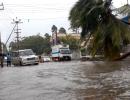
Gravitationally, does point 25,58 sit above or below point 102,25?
below

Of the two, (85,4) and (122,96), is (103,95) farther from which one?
(85,4)

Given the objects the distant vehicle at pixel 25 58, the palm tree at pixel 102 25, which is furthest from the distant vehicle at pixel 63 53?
the palm tree at pixel 102 25

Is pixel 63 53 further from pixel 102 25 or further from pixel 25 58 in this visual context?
pixel 102 25

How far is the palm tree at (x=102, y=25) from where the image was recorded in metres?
4.39

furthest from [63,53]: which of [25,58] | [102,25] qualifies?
[102,25]

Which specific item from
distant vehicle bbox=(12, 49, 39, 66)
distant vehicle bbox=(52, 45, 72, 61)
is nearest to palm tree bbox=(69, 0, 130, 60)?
distant vehicle bbox=(12, 49, 39, 66)

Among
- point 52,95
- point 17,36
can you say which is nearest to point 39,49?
point 17,36

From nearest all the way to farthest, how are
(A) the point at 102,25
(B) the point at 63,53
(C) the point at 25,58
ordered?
(A) the point at 102,25
(C) the point at 25,58
(B) the point at 63,53

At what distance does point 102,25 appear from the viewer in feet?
14.8

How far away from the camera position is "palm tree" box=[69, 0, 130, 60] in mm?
4387

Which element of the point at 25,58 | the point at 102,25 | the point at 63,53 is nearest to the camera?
the point at 102,25

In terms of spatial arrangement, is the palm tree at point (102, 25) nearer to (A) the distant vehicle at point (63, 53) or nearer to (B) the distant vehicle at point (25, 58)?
(B) the distant vehicle at point (25, 58)

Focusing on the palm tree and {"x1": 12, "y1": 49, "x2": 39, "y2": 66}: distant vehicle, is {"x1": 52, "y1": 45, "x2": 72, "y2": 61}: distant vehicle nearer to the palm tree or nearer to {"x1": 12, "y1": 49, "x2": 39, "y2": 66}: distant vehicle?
{"x1": 12, "y1": 49, "x2": 39, "y2": 66}: distant vehicle

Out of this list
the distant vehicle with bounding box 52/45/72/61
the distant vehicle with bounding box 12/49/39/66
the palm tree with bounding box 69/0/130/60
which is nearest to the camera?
the palm tree with bounding box 69/0/130/60
